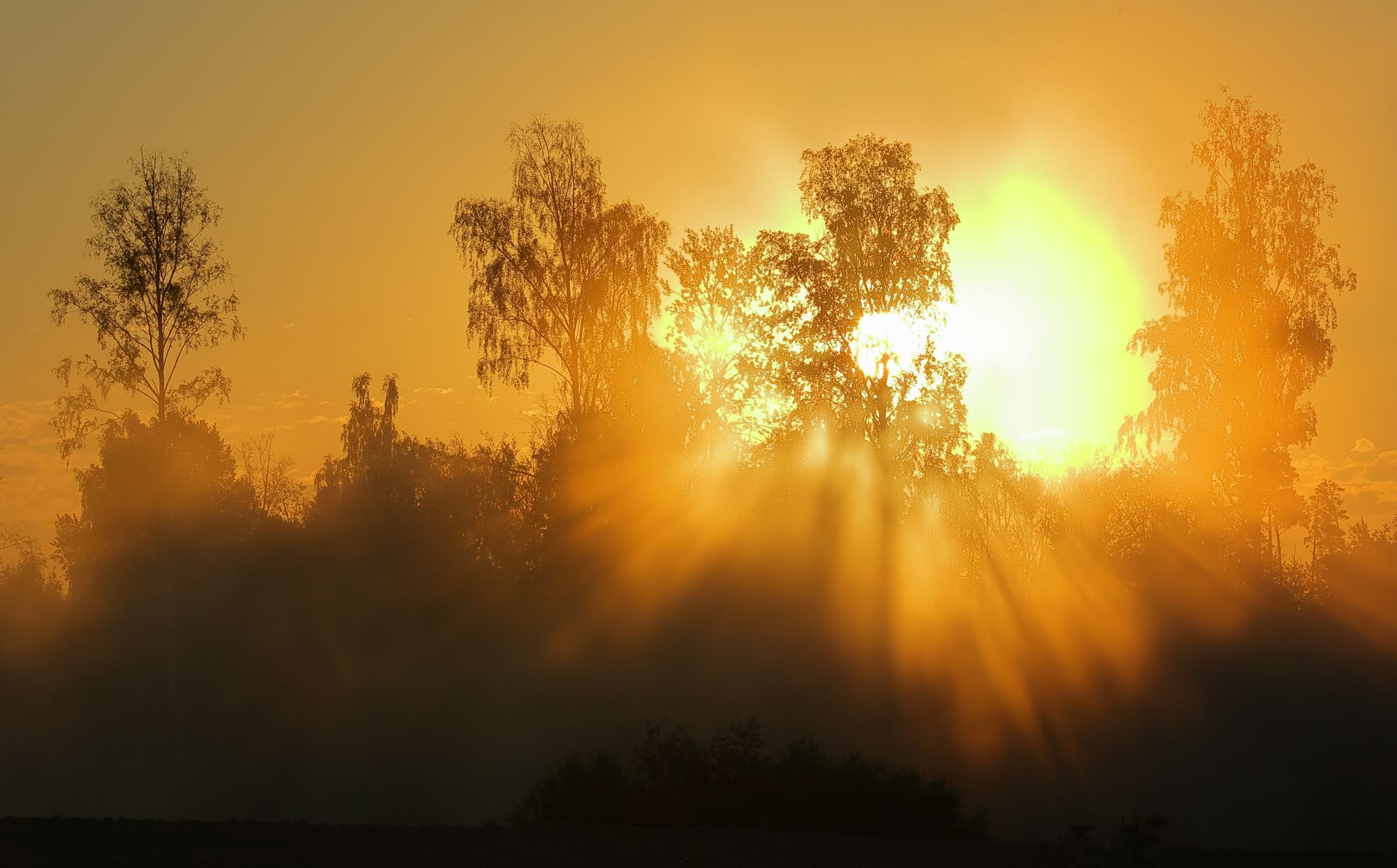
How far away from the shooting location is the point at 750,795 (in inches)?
618

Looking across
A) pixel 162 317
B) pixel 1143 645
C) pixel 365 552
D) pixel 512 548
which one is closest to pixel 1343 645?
pixel 1143 645

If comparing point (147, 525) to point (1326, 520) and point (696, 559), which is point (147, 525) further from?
point (1326, 520)

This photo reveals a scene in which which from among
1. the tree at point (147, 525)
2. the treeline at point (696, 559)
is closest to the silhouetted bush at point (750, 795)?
the treeline at point (696, 559)

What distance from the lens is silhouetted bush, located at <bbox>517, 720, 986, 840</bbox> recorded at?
15.4 m

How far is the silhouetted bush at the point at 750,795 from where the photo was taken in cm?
1540

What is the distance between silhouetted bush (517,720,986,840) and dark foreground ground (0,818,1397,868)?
311 centimetres

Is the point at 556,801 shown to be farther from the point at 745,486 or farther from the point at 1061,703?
the point at 745,486

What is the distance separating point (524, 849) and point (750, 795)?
512cm

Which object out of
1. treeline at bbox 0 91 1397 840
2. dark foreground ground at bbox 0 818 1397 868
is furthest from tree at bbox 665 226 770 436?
dark foreground ground at bbox 0 818 1397 868

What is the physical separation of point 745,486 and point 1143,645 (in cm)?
1051

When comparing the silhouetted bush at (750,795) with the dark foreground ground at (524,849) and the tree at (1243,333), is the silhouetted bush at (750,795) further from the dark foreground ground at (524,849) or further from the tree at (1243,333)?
the tree at (1243,333)

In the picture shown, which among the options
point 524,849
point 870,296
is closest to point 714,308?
point 870,296

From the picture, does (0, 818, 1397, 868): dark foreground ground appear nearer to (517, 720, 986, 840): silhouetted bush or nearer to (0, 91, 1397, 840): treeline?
(517, 720, 986, 840): silhouetted bush

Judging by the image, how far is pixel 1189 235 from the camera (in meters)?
33.0
